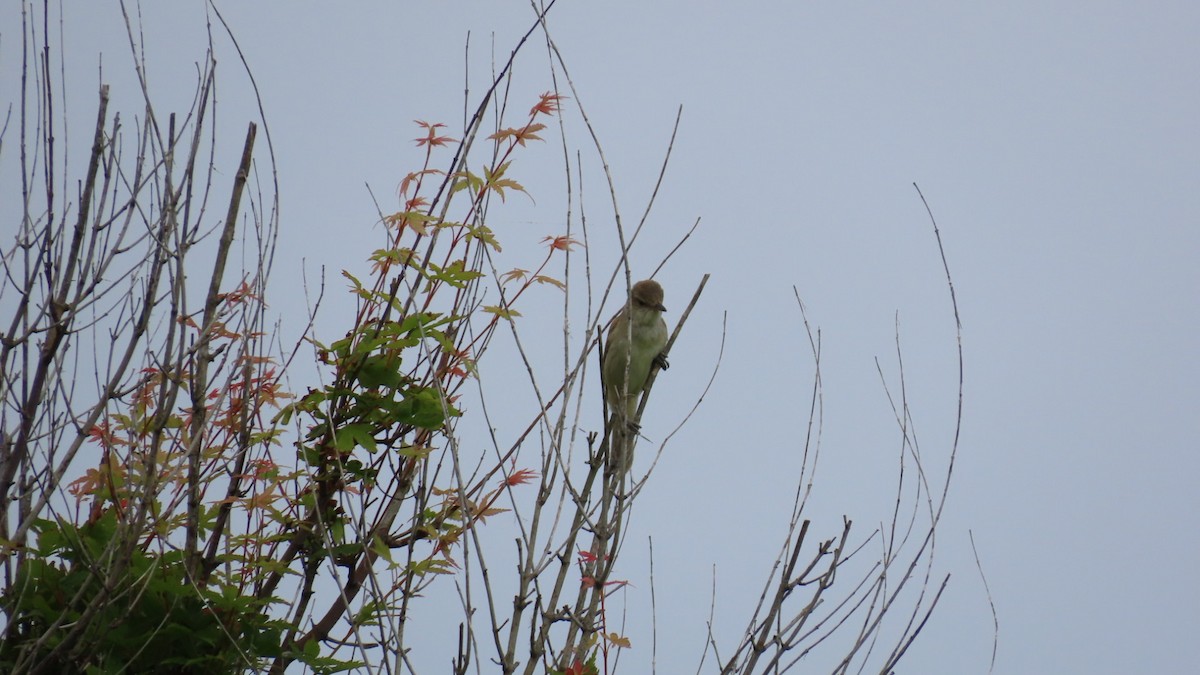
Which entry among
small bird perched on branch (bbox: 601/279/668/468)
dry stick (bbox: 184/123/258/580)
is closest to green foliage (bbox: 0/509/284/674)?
dry stick (bbox: 184/123/258/580)

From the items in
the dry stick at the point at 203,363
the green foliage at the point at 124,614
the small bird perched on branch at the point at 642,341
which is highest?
the small bird perched on branch at the point at 642,341

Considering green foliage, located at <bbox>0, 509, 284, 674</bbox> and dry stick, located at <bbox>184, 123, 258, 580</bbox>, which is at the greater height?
dry stick, located at <bbox>184, 123, 258, 580</bbox>

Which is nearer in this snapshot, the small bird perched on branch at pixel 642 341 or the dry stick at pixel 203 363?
the dry stick at pixel 203 363

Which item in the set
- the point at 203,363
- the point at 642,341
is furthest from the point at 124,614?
the point at 642,341

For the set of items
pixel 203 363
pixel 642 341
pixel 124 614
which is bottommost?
pixel 124 614

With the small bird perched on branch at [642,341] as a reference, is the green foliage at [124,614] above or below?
below

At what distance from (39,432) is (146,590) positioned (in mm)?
674

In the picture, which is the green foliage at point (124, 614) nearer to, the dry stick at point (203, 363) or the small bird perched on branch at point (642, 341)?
the dry stick at point (203, 363)

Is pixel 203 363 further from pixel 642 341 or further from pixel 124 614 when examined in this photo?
pixel 642 341

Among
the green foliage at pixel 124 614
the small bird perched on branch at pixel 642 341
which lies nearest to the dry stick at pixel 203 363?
the green foliage at pixel 124 614

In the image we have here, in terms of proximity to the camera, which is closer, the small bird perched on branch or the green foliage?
the green foliage

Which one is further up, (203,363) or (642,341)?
(642,341)

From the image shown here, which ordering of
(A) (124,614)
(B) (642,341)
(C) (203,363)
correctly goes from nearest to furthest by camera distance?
(A) (124,614) → (C) (203,363) → (B) (642,341)

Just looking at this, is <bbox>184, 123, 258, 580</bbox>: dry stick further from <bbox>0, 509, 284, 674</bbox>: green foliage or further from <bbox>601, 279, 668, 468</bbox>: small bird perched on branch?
<bbox>601, 279, 668, 468</bbox>: small bird perched on branch
